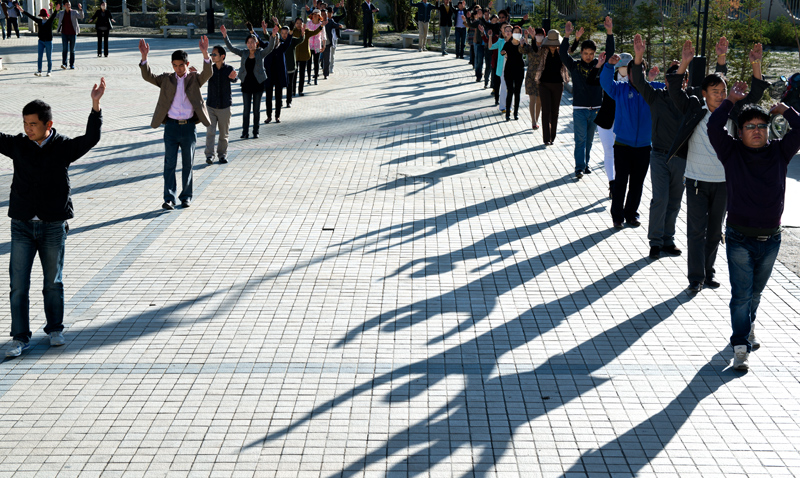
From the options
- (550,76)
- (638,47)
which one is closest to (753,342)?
(638,47)

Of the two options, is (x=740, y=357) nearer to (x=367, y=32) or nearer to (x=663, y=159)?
(x=663, y=159)

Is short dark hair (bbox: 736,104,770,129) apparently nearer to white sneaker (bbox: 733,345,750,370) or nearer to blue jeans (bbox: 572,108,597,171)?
white sneaker (bbox: 733,345,750,370)

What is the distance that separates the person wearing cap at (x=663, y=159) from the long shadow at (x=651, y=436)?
9.34ft

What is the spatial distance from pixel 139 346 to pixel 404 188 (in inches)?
224

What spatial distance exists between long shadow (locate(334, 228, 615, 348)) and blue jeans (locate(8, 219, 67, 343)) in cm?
215

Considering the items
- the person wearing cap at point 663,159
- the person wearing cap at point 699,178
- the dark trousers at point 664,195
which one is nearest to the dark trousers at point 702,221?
the person wearing cap at point 699,178

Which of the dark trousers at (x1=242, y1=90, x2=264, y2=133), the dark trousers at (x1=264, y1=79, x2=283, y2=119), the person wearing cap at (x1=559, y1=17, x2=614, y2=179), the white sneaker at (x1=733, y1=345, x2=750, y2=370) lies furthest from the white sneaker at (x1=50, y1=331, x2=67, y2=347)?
the dark trousers at (x1=264, y1=79, x2=283, y2=119)

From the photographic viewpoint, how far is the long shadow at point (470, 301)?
22.5 feet

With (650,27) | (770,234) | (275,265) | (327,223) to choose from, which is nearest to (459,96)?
(650,27)

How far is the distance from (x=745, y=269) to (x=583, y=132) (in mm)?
5897

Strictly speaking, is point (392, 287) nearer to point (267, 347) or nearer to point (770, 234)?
point (267, 347)

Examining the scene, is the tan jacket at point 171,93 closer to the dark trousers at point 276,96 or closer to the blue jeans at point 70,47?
the dark trousers at point 276,96

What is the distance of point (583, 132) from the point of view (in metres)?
11.8

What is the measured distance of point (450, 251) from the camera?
8.87 metres
